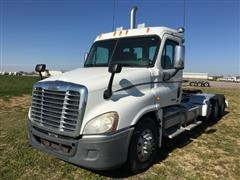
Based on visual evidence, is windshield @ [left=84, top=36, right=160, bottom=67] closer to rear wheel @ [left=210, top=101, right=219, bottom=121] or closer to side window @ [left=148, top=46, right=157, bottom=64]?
side window @ [left=148, top=46, right=157, bottom=64]

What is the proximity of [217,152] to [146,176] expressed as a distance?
237 cm

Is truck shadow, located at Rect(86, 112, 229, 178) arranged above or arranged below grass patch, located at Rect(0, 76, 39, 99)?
below

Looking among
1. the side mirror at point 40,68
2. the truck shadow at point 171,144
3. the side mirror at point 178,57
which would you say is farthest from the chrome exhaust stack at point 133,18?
the truck shadow at point 171,144

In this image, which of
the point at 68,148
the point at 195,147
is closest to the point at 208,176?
the point at 195,147

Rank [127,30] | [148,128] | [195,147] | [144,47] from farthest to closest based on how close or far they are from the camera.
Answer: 1. [195,147]
2. [127,30]
3. [144,47]
4. [148,128]

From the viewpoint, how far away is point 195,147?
6465mm

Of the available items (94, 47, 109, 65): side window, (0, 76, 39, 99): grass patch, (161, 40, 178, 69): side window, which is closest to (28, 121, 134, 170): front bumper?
(161, 40, 178, 69): side window

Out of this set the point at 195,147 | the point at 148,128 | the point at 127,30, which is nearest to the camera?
the point at 148,128

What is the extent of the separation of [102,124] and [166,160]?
6.98 feet

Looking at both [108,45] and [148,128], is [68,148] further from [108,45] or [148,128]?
[108,45]

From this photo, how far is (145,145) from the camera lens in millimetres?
4887

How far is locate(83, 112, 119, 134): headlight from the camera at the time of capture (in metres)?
4.04

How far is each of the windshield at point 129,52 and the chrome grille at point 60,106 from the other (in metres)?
1.65

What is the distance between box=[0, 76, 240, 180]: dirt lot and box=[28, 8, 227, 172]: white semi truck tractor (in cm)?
43
